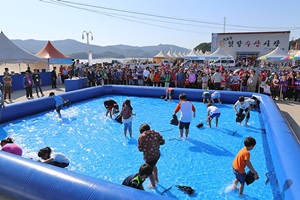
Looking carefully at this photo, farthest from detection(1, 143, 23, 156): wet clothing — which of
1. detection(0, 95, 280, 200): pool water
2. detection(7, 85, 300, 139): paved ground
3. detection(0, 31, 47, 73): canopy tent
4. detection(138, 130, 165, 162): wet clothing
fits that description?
detection(0, 31, 47, 73): canopy tent

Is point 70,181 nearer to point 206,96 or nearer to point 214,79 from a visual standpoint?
point 206,96

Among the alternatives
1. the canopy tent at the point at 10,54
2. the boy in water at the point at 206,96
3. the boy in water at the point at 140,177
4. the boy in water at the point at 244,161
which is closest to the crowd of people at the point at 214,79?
the boy in water at the point at 206,96

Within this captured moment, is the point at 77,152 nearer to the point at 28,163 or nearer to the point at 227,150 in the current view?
the point at 28,163

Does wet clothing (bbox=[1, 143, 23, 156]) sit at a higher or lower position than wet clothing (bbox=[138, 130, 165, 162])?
lower

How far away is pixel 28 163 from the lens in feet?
14.6

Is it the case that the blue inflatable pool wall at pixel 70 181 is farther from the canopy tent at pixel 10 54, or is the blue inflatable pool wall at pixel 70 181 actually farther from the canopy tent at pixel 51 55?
the canopy tent at pixel 51 55

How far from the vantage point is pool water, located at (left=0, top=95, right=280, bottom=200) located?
5281mm

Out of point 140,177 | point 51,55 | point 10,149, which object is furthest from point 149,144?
point 51,55

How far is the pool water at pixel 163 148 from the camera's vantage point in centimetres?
528

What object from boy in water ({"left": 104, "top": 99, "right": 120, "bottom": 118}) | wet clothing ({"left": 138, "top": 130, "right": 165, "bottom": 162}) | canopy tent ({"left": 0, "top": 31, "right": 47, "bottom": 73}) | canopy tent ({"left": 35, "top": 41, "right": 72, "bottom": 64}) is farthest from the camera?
canopy tent ({"left": 35, "top": 41, "right": 72, "bottom": 64})

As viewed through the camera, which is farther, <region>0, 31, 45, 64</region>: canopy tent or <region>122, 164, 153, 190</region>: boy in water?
<region>0, 31, 45, 64</region>: canopy tent

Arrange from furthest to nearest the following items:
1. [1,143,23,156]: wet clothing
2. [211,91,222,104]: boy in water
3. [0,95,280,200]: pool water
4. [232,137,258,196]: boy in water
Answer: [211,91,222,104]: boy in water → [0,95,280,200]: pool water → [1,143,23,156]: wet clothing → [232,137,258,196]: boy in water

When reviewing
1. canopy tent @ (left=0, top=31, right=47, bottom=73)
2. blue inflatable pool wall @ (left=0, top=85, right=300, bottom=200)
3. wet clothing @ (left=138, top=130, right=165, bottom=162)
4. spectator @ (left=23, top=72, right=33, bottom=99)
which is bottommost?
blue inflatable pool wall @ (left=0, top=85, right=300, bottom=200)

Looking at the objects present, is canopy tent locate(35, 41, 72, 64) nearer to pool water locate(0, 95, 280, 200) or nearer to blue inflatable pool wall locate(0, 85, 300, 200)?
pool water locate(0, 95, 280, 200)
